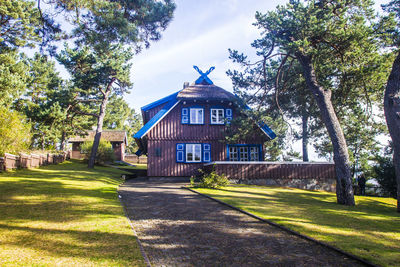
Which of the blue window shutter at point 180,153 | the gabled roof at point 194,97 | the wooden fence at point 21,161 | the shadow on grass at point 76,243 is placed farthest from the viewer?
the blue window shutter at point 180,153

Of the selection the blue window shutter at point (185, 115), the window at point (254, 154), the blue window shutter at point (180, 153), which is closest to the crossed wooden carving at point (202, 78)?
the blue window shutter at point (185, 115)

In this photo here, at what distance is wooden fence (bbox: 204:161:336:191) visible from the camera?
18.3 m

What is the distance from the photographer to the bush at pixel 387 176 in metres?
20.8

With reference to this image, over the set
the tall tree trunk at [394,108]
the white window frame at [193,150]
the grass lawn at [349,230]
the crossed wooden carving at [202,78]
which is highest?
the crossed wooden carving at [202,78]

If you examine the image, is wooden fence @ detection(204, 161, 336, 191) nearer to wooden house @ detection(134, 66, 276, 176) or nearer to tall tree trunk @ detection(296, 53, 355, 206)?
wooden house @ detection(134, 66, 276, 176)

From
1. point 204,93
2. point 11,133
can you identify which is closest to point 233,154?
point 204,93

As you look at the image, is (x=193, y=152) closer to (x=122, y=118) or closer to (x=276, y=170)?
(x=276, y=170)

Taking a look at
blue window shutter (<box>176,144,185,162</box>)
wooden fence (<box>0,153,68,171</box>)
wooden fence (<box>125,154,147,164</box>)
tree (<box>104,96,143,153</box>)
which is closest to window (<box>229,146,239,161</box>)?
blue window shutter (<box>176,144,185,162</box>)

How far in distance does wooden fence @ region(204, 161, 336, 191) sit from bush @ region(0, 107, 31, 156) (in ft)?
43.3

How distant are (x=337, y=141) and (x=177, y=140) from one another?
12.2 metres

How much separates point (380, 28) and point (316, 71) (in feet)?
11.8

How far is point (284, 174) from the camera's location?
18.5m

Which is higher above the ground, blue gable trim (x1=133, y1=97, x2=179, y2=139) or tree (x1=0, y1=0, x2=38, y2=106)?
tree (x1=0, y1=0, x2=38, y2=106)

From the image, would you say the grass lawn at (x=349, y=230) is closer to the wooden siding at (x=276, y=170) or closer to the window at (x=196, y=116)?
the wooden siding at (x=276, y=170)
